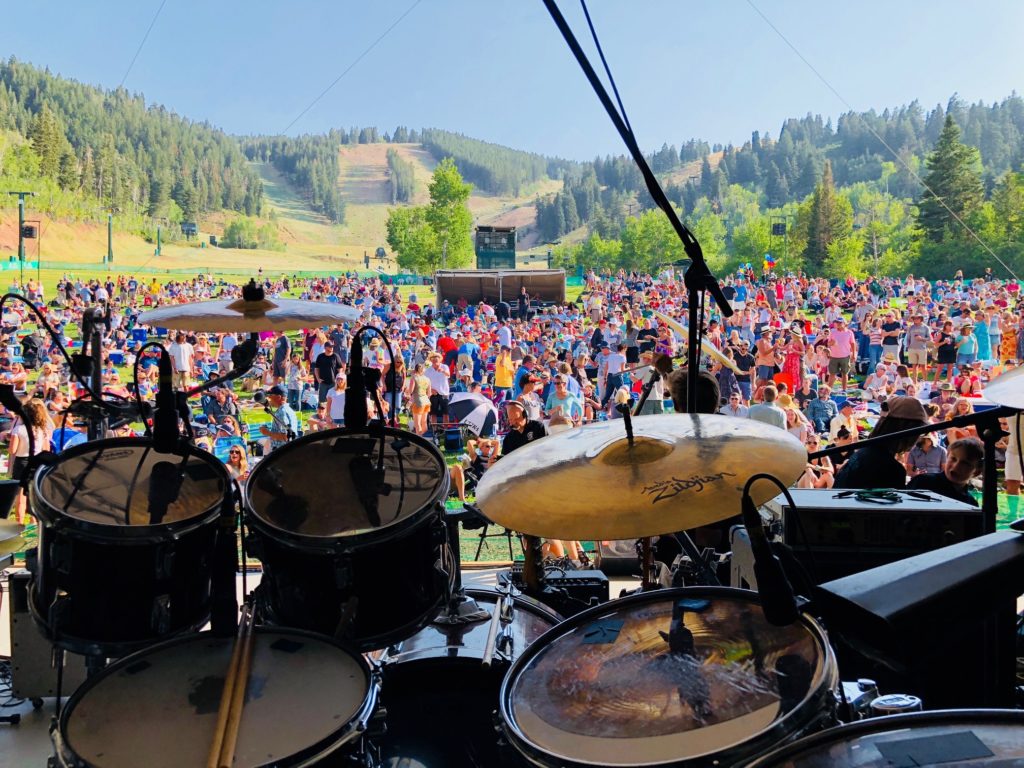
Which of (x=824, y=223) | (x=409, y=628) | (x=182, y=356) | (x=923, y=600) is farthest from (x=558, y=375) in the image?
(x=824, y=223)

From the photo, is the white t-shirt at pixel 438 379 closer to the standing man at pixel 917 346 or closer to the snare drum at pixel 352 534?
the standing man at pixel 917 346

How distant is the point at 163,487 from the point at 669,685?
146 cm

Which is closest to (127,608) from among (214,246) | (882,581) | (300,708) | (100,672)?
(100,672)

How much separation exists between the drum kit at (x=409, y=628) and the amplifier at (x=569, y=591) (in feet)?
2.01

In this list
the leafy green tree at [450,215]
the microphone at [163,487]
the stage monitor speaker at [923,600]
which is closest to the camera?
the stage monitor speaker at [923,600]

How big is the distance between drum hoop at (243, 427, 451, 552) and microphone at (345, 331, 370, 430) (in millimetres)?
43

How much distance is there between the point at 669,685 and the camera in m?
1.61

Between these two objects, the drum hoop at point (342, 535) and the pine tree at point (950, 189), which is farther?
the pine tree at point (950, 189)

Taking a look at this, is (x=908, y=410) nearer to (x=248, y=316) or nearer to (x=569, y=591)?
(x=569, y=591)

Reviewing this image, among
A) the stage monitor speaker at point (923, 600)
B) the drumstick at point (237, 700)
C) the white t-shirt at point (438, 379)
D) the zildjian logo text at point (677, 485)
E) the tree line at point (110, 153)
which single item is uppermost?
the tree line at point (110, 153)

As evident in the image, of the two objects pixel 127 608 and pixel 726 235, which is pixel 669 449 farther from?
pixel 726 235

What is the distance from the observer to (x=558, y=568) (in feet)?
12.6

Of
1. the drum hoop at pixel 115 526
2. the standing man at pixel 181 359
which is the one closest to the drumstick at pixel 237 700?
the drum hoop at pixel 115 526

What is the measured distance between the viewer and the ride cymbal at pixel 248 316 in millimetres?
3379
